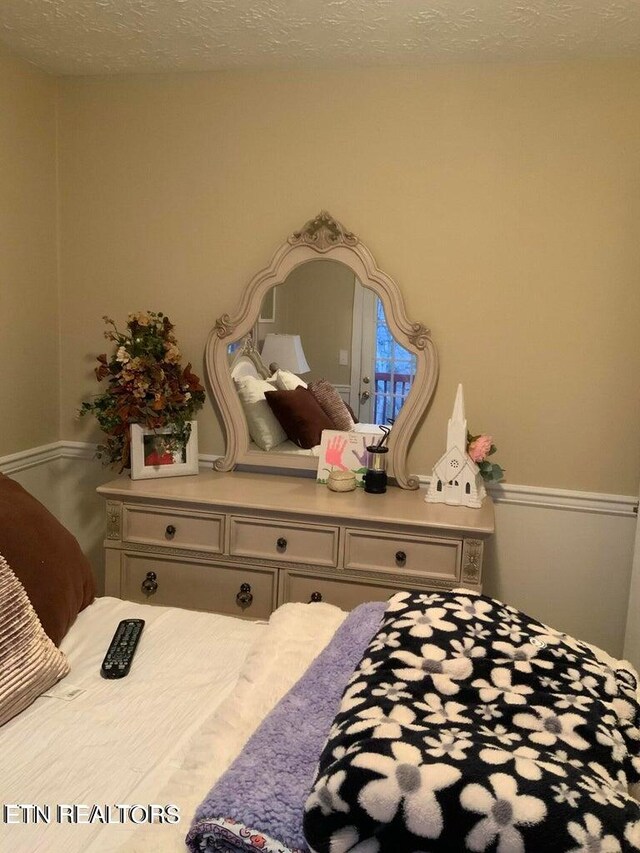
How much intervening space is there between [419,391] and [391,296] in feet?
1.26

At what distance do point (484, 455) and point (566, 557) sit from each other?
562 millimetres

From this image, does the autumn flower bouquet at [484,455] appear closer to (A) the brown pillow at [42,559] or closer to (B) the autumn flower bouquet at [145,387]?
(B) the autumn flower bouquet at [145,387]

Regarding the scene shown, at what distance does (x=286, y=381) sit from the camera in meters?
2.96

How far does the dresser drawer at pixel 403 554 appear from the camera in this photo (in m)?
2.49

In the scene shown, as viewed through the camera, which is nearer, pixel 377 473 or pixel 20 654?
pixel 20 654

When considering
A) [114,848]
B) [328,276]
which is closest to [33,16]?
[328,276]

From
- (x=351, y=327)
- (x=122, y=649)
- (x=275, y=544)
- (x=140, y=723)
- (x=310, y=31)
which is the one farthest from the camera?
(x=351, y=327)

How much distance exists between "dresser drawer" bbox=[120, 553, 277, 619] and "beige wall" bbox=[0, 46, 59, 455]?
77 cm

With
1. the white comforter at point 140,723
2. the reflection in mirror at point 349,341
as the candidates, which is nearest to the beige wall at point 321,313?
the reflection in mirror at point 349,341

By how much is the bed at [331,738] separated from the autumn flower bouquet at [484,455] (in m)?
1.10

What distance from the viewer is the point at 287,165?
293 cm

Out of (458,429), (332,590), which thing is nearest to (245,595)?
(332,590)

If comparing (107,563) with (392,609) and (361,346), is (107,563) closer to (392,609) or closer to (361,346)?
(361,346)

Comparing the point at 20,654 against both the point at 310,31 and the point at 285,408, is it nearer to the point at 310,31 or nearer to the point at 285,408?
the point at 285,408
